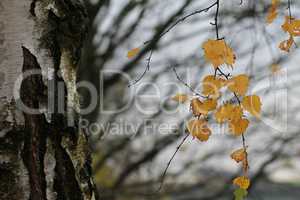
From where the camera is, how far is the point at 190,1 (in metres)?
3.94

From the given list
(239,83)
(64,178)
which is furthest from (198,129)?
(64,178)

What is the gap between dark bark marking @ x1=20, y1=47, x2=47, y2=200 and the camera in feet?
3.88

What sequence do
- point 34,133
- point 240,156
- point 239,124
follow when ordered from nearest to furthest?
1. point 34,133
2. point 239,124
3. point 240,156

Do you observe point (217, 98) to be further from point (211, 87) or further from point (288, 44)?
point (288, 44)

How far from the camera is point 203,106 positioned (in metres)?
1.28

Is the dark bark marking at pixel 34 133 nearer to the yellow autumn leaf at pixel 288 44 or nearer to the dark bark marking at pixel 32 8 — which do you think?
the dark bark marking at pixel 32 8

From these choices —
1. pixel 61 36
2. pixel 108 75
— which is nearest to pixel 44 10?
pixel 61 36

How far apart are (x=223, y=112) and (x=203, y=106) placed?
6 centimetres

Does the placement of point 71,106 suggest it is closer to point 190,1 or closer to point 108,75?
point 190,1

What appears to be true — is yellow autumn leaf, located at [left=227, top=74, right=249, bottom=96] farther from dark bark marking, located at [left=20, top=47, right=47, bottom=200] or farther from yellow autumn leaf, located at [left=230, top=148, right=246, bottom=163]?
dark bark marking, located at [left=20, top=47, right=47, bottom=200]

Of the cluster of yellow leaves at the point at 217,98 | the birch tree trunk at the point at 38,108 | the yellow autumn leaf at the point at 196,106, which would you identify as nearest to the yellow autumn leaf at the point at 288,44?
the cluster of yellow leaves at the point at 217,98

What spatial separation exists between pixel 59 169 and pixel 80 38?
376mm

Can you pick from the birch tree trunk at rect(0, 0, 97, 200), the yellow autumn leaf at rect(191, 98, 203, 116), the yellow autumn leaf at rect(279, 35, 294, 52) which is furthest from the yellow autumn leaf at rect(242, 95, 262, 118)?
the birch tree trunk at rect(0, 0, 97, 200)

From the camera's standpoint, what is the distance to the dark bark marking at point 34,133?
118cm
